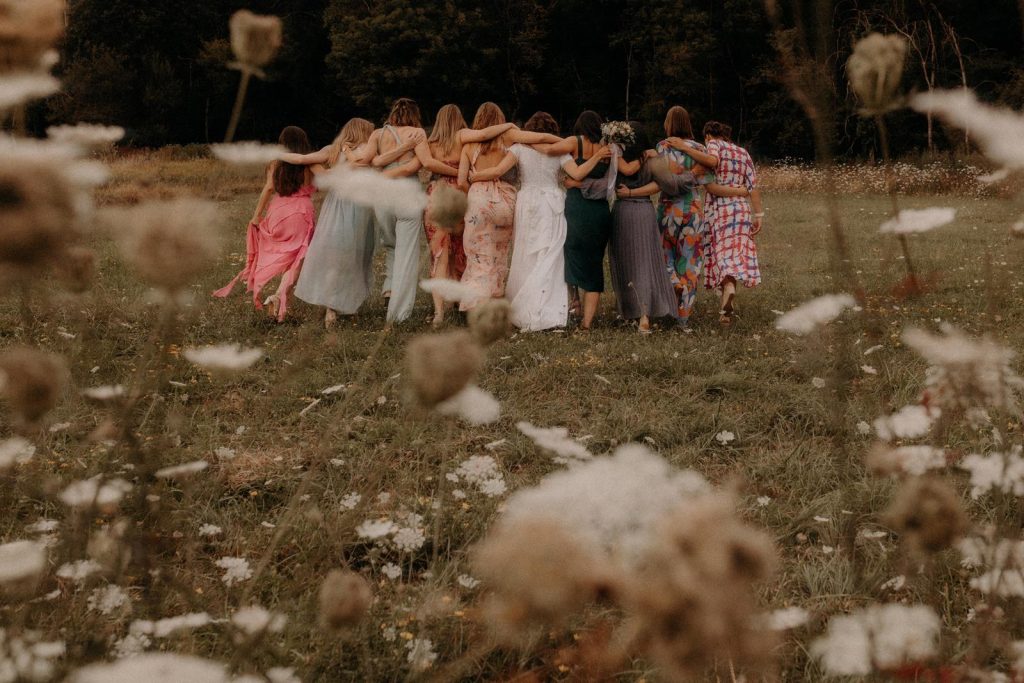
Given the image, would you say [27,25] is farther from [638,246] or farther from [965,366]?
[638,246]

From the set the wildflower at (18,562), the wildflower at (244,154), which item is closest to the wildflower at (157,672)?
the wildflower at (18,562)

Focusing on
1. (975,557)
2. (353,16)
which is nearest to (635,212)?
(975,557)

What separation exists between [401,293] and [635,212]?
209cm

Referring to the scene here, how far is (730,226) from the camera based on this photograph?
7.29 meters

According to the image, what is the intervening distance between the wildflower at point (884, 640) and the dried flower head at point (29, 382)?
1.02 metres

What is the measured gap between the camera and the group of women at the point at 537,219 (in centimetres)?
697

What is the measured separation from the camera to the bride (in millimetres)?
7117

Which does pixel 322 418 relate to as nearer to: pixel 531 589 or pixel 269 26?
pixel 269 26

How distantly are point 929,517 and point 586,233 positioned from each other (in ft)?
20.7

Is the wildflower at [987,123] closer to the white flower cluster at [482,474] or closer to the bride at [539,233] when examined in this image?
the white flower cluster at [482,474]

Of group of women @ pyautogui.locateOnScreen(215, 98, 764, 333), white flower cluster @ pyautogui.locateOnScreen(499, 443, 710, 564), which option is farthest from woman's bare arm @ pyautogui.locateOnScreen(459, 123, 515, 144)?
white flower cluster @ pyautogui.locateOnScreen(499, 443, 710, 564)

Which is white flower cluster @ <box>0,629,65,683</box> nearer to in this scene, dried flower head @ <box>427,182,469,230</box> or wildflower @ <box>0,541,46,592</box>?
wildflower @ <box>0,541,46,592</box>

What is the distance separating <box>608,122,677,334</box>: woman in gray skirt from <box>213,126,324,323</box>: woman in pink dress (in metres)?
2.64

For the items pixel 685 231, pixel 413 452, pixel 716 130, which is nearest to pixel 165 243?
pixel 413 452
